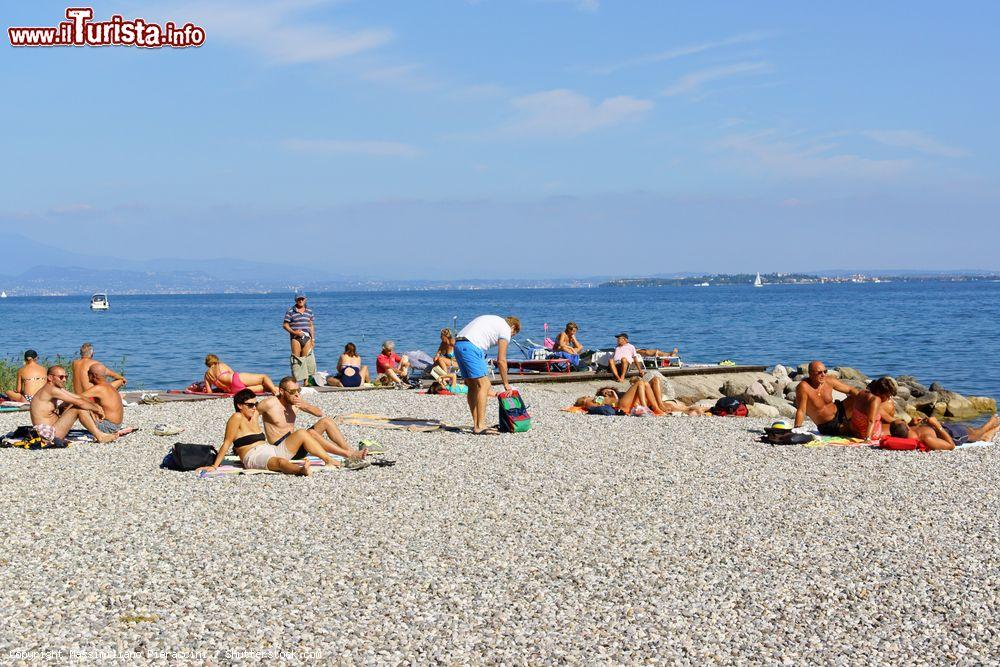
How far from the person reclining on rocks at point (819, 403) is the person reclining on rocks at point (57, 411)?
8.55m

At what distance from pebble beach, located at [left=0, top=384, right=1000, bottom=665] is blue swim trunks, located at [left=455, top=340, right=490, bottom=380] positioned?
1290 millimetres

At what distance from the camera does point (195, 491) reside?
359 inches

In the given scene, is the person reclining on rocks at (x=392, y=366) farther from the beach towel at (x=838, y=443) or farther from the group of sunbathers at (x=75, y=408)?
the beach towel at (x=838, y=443)

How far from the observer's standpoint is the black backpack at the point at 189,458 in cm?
1004

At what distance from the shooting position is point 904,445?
1161 centimetres

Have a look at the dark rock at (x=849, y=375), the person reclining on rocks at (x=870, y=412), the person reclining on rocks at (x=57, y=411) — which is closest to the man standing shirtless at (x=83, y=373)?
the person reclining on rocks at (x=57, y=411)

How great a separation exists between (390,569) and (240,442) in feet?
12.9

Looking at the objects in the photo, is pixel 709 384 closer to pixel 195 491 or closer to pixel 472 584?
pixel 195 491

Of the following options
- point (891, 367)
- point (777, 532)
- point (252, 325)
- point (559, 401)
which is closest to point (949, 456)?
point (777, 532)

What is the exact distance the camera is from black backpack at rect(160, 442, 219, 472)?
10.0m

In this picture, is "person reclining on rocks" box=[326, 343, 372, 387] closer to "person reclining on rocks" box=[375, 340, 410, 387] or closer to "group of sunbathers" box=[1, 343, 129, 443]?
"person reclining on rocks" box=[375, 340, 410, 387]

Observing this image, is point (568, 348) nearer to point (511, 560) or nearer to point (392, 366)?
point (392, 366)

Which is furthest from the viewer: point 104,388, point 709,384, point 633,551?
point 709,384

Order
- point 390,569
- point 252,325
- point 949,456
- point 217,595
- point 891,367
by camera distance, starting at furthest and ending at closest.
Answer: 1. point 252,325
2. point 891,367
3. point 949,456
4. point 390,569
5. point 217,595
